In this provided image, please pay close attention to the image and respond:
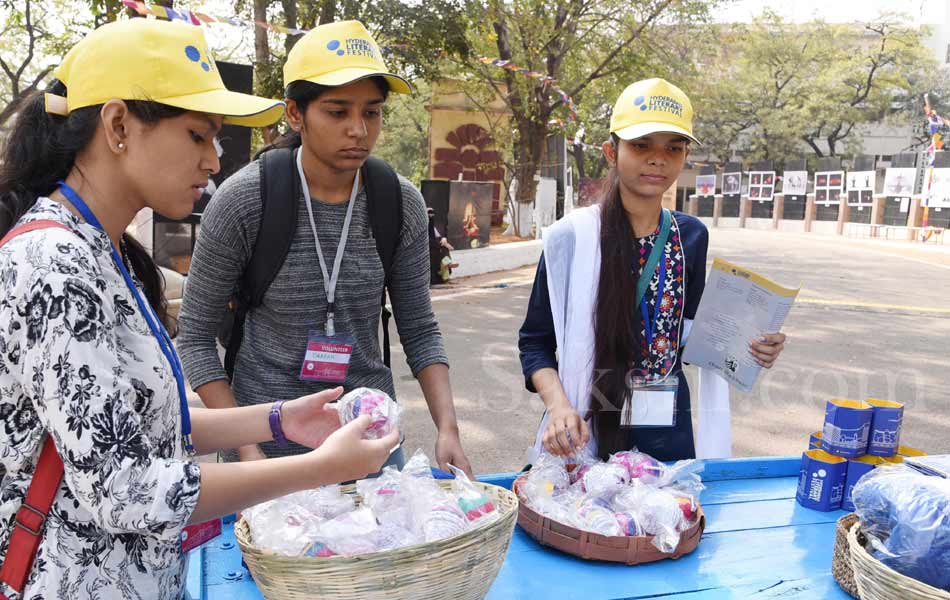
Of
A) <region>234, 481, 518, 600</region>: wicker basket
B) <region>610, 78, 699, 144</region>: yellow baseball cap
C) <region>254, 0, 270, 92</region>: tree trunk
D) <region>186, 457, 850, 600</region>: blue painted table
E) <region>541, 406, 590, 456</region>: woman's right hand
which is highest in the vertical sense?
<region>254, 0, 270, 92</region>: tree trunk

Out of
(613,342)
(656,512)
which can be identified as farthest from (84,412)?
(613,342)

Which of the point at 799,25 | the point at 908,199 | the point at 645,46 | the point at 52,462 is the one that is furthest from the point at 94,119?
the point at 799,25

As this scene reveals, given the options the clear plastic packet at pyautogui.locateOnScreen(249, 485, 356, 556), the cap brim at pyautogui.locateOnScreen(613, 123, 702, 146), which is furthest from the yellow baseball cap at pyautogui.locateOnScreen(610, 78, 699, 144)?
the clear plastic packet at pyautogui.locateOnScreen(249, 485, 356, 556)

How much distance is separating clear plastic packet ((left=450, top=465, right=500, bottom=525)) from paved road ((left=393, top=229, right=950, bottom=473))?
297 cm

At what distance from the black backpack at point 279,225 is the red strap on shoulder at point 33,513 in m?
0.81

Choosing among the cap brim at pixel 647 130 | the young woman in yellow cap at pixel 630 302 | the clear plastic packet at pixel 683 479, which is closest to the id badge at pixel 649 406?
the young woman in yellow cap at pixel 630 302

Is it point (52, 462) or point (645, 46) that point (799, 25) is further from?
point (52, 462)

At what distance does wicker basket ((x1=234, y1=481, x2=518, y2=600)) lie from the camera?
1197 mm

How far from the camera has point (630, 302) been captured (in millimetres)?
2197

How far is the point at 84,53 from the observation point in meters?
1.08

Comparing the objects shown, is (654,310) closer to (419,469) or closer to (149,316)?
(419,469)

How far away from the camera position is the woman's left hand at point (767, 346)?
2064 mm

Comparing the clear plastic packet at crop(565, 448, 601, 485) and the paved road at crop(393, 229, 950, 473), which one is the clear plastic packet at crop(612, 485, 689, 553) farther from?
the paved road at crop(393, 229, 950, 473)

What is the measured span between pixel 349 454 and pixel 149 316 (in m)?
0.36
